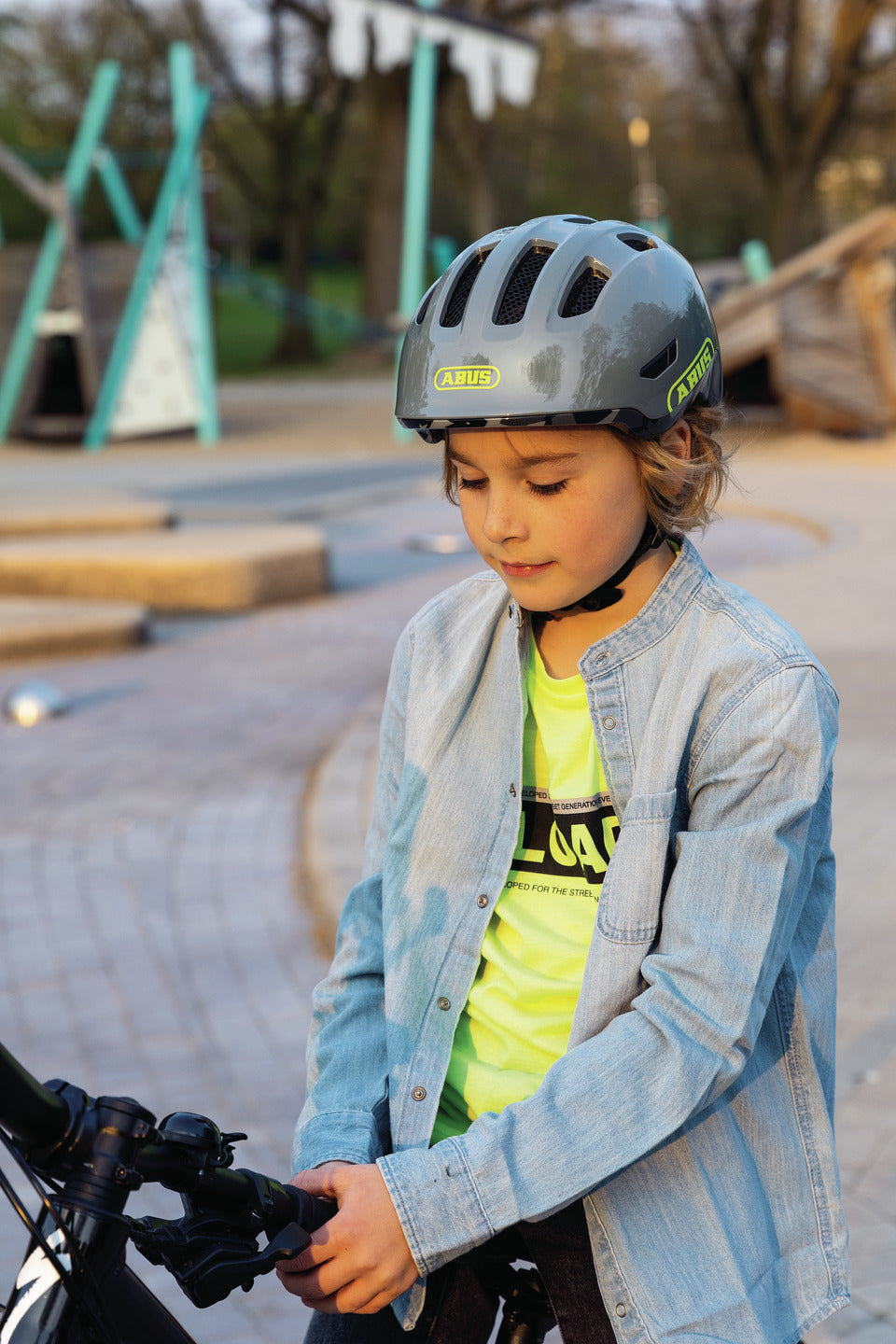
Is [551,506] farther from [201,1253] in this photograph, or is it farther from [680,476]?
[201,1253]

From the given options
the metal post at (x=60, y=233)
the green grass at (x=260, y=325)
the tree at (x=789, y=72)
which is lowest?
the green grass at (x=260, y=325)

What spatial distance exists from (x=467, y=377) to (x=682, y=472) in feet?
0.86

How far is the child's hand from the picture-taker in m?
1.41

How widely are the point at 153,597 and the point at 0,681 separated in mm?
1985

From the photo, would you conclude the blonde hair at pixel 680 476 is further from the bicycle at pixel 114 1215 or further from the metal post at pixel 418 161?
the metal post at pixel 418 161

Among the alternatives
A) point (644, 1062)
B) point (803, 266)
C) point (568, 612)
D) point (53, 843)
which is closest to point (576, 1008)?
point (644, 1062)

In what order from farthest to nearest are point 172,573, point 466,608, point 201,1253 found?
point 172,573
point 466,608
point 201,1253

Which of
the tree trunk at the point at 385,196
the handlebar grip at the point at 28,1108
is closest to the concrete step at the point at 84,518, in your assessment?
the handlebar grip at the point at 28,1108

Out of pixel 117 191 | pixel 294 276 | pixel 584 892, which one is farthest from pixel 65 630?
pixel 294 276

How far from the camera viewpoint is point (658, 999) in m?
1.45

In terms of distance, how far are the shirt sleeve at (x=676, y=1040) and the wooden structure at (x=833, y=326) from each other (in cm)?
1632

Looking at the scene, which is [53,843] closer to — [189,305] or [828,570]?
[828,570]

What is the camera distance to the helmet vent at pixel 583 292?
5.35ft

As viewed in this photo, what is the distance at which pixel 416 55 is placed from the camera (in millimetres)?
18812
